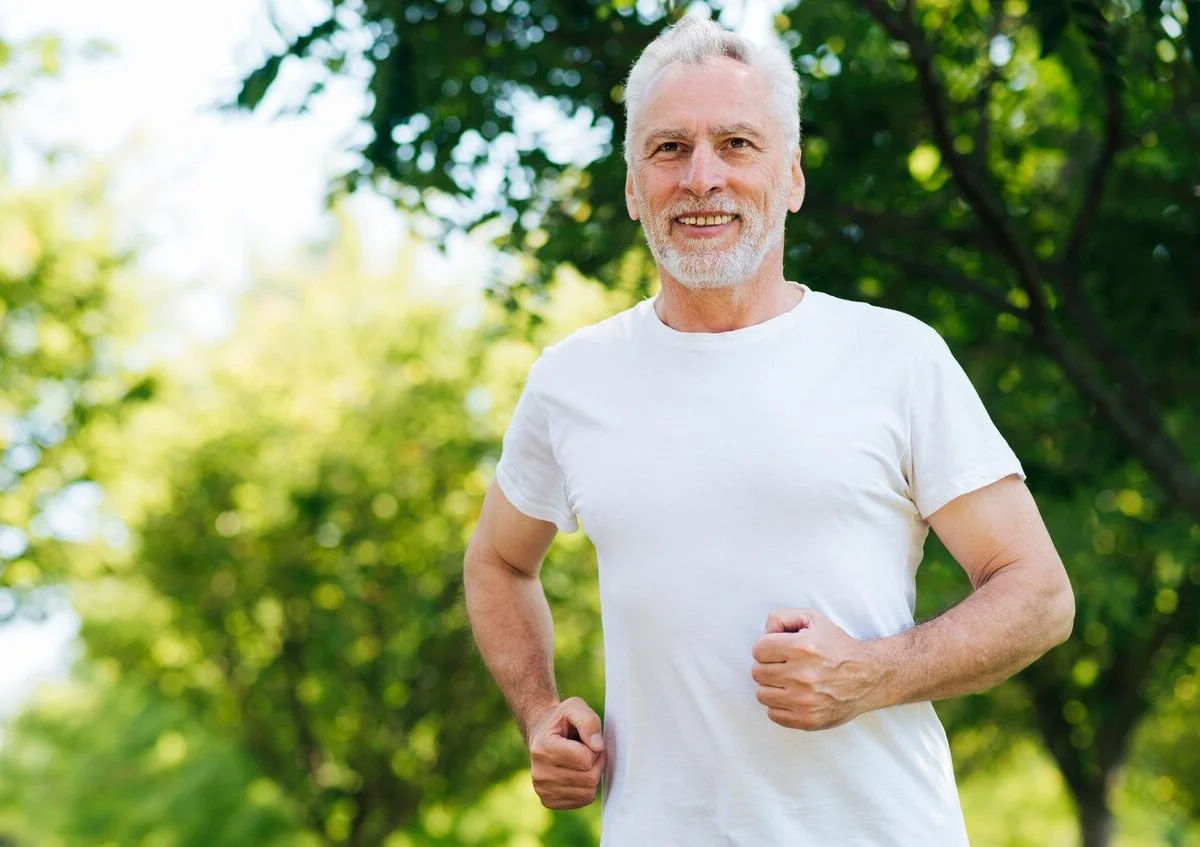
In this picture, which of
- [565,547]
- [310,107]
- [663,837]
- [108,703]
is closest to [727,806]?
[663,837]

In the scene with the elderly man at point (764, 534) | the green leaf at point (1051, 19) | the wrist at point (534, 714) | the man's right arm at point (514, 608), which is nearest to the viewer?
the elderly man at point (764, 534)

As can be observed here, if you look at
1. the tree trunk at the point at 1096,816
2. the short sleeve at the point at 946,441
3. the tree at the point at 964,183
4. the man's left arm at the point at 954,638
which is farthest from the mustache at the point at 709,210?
the tree trunk at the point at 1096,816

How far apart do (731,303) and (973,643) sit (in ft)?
2.22

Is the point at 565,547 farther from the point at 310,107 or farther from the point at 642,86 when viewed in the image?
the point at 642,86

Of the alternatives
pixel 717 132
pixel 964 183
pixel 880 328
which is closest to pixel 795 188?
pixel 717 132

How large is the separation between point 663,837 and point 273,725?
1287 centimetres

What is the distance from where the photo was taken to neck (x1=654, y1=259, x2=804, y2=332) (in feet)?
8.13

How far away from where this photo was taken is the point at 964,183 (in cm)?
567

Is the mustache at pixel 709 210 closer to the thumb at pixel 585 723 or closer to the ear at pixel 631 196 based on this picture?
the ear at pixel 631 196

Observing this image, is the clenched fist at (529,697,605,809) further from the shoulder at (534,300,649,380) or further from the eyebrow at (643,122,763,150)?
the eyebrow at (643,122,763,150)

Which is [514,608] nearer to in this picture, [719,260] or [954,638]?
[719,260]

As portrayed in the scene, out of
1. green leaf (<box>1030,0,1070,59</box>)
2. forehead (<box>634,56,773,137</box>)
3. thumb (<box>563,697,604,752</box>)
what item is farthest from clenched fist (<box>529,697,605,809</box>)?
green leaf (<box>1030,0,1070,59</box>)

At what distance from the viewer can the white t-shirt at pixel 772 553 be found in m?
2.26

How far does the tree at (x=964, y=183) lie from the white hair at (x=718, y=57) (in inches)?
92.3
